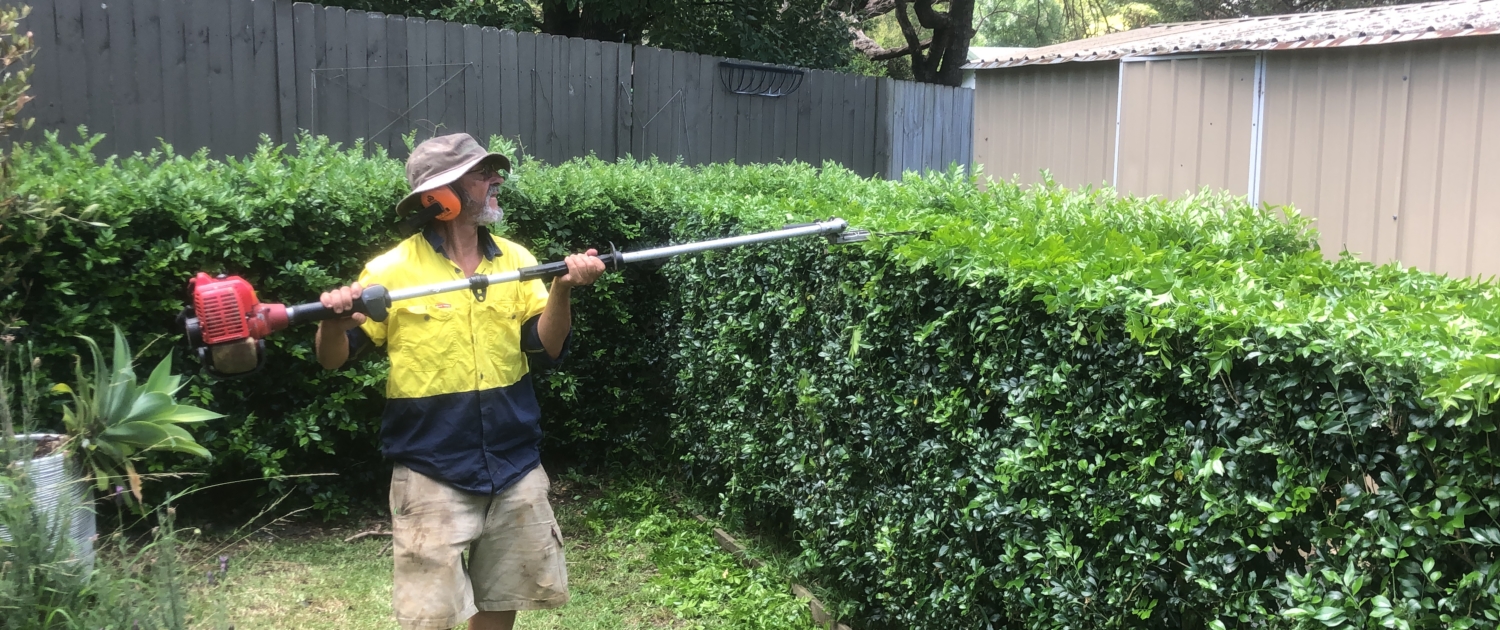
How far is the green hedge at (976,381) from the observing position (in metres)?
2.08

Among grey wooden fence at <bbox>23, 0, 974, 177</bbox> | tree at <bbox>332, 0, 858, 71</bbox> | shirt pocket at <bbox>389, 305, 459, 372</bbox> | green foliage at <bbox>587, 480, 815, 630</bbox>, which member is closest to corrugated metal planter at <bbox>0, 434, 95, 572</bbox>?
shirt pocket at <bbox>389, 305, 459, 372</bbox>

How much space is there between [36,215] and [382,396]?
1698mm

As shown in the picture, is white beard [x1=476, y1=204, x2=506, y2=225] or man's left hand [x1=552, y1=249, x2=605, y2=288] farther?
white beard [x1=476, y1=204, x2=506, y2=225]

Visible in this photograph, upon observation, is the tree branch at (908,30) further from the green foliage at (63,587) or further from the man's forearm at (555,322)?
the green foliage at (63,587)

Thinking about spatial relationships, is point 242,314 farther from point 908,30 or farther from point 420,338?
point 908,30

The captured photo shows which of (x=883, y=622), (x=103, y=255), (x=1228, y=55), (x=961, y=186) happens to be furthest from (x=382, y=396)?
(x=1228, y=55)

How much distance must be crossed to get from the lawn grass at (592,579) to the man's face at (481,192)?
5.62 feet

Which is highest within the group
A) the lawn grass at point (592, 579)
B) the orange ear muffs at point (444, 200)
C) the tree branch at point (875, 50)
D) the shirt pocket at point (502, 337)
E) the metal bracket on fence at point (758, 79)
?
the tree branch at point (875, 50)

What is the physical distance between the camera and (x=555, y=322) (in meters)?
3.33

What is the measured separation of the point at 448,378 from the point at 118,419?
1.53 meters

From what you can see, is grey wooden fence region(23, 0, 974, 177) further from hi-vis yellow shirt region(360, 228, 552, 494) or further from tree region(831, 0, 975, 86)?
tree region(831, 0, 975, 86)

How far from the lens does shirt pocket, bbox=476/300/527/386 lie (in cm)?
330

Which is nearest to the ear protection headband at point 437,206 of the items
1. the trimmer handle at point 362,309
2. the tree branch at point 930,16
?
the trimmer handle at point 362,309

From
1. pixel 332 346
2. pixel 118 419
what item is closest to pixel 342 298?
pixel 332 346
